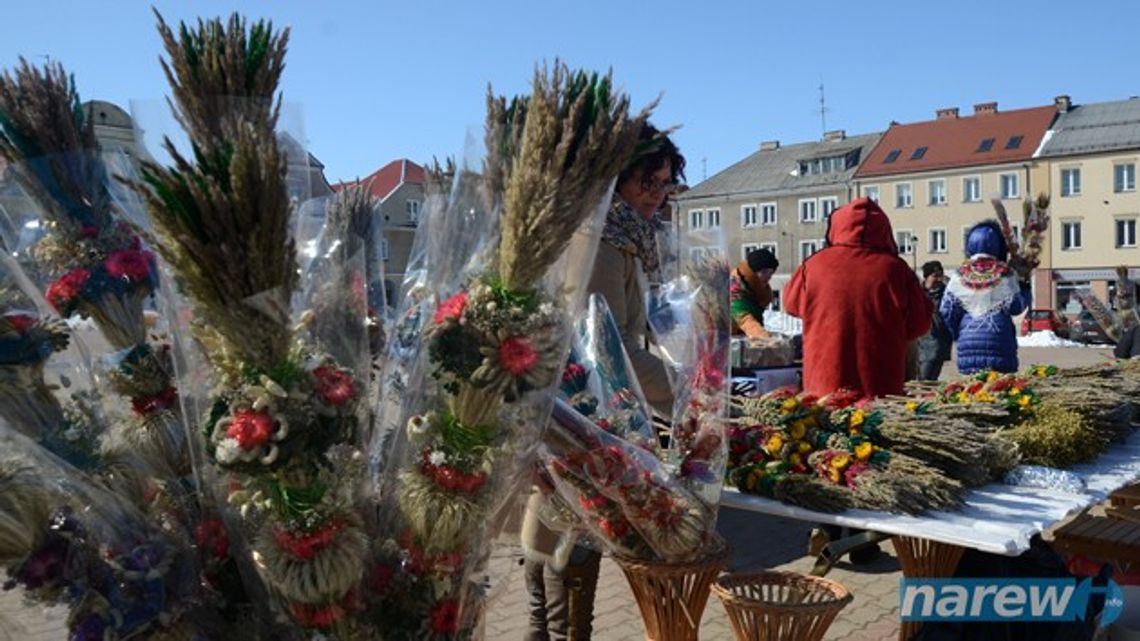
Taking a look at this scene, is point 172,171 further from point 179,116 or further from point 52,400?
point 52,400

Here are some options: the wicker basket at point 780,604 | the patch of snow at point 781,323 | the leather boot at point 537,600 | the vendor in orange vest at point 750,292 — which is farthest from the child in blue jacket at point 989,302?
the patch of snow at point 781,323

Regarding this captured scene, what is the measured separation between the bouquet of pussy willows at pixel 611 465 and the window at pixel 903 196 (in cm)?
4197

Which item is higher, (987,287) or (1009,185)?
(1009,185)

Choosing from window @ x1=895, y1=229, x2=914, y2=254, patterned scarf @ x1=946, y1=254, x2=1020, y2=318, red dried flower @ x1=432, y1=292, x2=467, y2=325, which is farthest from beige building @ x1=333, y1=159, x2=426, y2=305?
window @ x1=895, y1=229, x2=914, y2=254

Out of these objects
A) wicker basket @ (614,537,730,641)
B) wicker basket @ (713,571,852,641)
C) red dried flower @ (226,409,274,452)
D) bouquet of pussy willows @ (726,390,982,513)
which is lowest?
wicker basket @ (713,571,852,641)

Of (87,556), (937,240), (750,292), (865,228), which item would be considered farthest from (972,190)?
(87,556)

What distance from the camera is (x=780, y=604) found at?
2.36m

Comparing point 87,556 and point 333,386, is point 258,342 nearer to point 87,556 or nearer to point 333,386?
point 333,386

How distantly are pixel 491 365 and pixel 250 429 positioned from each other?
37cm

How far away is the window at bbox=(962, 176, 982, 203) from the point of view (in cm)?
3875

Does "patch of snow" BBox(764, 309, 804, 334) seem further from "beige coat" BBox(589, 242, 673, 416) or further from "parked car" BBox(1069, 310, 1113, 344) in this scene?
"beige coat" BBox(589, 242, 673, 416)

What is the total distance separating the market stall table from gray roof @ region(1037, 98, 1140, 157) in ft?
127

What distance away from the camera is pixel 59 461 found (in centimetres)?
133

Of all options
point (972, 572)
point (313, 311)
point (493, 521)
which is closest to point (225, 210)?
point (313, 311)
